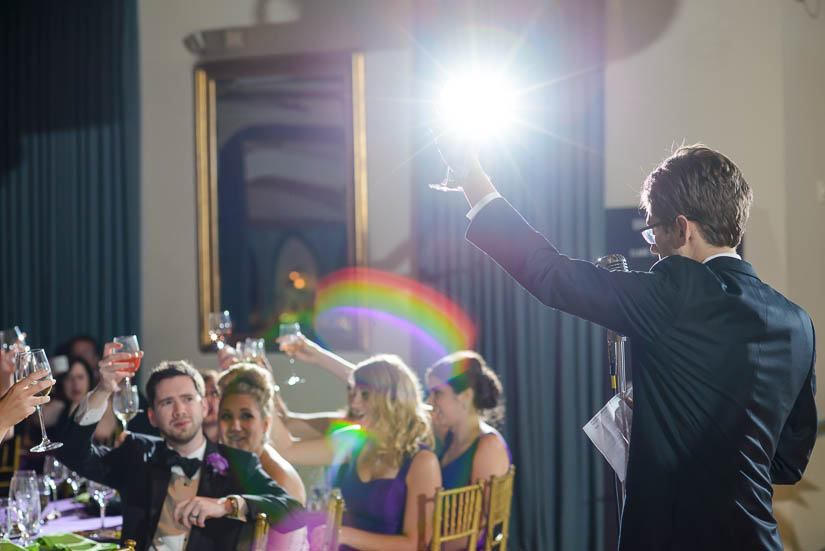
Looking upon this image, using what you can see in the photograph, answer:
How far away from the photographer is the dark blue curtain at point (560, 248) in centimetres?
456

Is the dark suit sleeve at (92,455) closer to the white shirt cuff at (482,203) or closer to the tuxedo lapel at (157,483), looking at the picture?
the tuxedo lapel at (157,483)

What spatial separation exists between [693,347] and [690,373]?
0.05 meters

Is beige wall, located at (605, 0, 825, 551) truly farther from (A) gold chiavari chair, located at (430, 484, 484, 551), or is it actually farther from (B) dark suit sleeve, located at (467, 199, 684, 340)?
(B) dark suit sleeve, located at (467, 199, 684, 340)

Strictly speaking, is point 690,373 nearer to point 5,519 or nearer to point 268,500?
point 268,500

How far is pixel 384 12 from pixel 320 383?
90.3 inches

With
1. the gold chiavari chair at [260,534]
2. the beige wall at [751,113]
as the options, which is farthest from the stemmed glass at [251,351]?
the beige wall at [751,113]

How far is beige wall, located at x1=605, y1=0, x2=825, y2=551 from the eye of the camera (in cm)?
430

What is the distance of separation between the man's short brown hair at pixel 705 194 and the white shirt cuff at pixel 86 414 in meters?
1.94

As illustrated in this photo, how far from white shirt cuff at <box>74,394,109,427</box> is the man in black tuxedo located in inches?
67.8

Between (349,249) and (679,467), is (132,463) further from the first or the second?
(349,249)

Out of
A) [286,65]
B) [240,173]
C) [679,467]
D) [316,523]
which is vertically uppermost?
[286,65]

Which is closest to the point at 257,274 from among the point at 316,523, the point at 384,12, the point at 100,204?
the point at 100,204

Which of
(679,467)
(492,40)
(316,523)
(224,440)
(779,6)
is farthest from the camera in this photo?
(492,40)

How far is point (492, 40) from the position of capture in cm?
481
